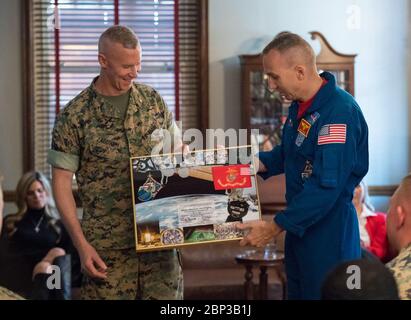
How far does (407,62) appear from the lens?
686 cm

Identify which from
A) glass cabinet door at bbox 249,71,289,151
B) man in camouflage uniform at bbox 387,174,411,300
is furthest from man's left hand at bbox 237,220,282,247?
glass cabinet door at bbox 249,71,289,151

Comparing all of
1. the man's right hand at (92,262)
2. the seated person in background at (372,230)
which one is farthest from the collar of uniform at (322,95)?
the seated person in background at (372,230)

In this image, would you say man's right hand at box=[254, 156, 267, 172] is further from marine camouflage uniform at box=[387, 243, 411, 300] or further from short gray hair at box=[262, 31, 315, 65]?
marine camouflage uniform at box=[387, 243, 411, 300]

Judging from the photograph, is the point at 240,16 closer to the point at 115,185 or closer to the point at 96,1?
the point at 96,1

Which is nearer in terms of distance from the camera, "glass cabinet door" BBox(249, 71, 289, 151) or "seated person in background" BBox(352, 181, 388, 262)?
"seated person in background" BBox(352, 181, 388, 262)

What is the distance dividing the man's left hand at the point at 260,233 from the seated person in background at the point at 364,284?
1.25m

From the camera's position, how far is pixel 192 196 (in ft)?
9.16

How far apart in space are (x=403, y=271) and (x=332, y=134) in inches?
30.0

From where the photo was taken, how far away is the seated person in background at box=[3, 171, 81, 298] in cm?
515

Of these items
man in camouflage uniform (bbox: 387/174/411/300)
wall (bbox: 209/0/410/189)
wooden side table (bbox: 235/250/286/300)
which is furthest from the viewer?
wall (bbox: 209/0/410/189)

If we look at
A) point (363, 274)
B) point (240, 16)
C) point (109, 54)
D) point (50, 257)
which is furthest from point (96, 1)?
point (363, 274)

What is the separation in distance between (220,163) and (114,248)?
496 millimetres

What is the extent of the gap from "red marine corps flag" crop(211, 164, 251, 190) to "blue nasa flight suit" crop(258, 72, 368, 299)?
0.69ft

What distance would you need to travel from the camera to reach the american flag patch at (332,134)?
2463 mm
